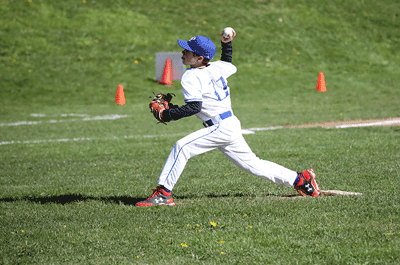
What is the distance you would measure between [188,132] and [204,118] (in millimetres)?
7924

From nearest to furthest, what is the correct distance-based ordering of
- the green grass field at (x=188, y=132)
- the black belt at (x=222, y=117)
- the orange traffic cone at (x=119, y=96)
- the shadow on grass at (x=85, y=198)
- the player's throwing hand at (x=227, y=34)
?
the green grass field at (x=188, y=132)
the black belt at (x=222, y=117)
the player's throwing hand at (x=227, y=34)
the shadow on grass at (x=85, y=198)
the orange traffic cone at (x=119, y=96)

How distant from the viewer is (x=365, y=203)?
5469 millimetres

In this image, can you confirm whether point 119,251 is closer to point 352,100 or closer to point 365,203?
point 365,203

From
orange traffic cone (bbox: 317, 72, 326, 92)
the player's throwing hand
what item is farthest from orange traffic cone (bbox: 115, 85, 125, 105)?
the player's throwing hand

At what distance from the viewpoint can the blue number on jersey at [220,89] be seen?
18.2 ft

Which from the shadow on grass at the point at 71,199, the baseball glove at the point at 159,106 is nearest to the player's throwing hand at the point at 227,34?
the baseball glove at the point at 159,106

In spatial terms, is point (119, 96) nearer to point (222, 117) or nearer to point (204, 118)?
point (204, 118)

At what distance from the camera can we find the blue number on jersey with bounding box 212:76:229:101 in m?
5.54

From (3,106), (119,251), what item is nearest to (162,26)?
(3,106)

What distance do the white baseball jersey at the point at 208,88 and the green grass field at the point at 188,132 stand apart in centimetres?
113

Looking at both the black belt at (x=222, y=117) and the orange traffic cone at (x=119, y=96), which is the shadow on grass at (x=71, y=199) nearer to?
the black belt at (x=222, y=117)

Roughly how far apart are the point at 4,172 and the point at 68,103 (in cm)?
1389

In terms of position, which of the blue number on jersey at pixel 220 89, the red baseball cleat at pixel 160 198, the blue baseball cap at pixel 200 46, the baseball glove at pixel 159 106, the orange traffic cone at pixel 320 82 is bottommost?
the orange traffic cone at pixel 320 82

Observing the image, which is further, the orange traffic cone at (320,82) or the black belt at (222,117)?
the orange traffic cone at (320,82)
